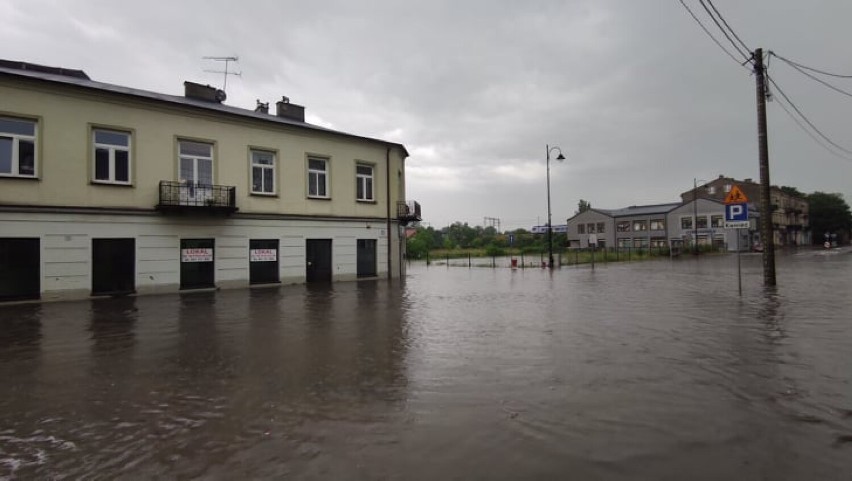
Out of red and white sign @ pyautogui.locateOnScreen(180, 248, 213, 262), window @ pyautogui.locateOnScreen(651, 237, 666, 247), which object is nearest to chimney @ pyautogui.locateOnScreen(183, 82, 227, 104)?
red and white sign @ pyautogui.locateOnScreen(180, 248, 213, 262)

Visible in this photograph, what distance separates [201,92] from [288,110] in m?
4.46

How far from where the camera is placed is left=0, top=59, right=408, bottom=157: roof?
16.1 m

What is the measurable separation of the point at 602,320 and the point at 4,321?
14256 millimetres

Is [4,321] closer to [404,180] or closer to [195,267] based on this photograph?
[195,267]

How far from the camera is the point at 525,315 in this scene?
11.0 m

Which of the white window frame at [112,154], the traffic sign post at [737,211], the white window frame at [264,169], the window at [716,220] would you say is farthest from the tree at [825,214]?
the white window frame at [112,154]

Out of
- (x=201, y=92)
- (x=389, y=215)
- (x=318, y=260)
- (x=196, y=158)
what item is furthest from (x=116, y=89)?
(x=389, y=215)

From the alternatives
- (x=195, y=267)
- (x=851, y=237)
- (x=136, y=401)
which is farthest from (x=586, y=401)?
(x=851, y=237)

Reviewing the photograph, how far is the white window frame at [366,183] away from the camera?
23969 mm

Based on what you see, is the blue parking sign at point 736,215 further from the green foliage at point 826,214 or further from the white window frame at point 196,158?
the green foliage at point 826,214

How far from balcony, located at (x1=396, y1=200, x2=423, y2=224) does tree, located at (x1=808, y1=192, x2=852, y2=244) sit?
387 feet

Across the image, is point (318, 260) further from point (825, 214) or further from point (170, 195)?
point (825, 214)

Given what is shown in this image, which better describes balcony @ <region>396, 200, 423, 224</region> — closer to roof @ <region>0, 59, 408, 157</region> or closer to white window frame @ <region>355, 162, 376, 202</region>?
white window frame @ <region>355, 162, 376, 202</region>

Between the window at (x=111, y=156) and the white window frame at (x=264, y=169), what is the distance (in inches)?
182
